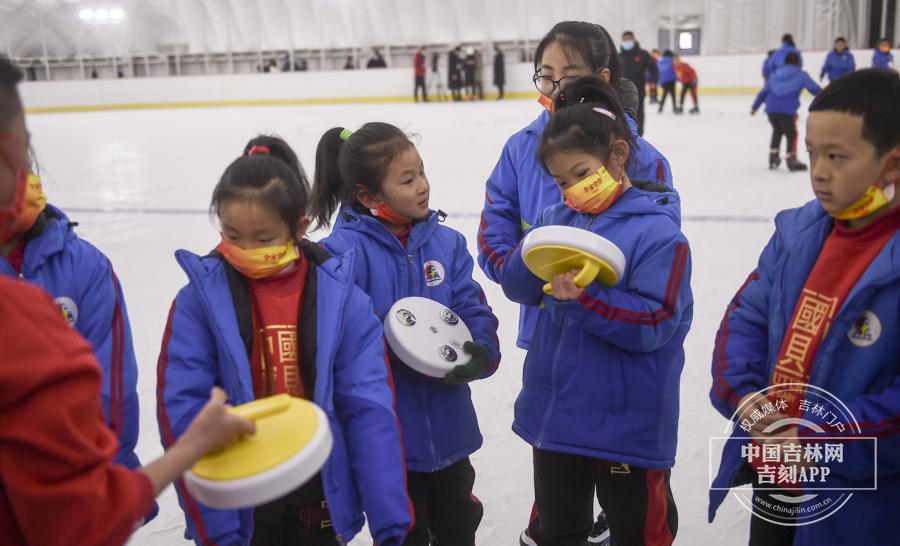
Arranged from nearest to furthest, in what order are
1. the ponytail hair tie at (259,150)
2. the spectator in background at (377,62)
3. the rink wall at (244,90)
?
the ponytail hair tie at (259,150)
the rink wall at (244,90)
the spectator in background at (377,62)

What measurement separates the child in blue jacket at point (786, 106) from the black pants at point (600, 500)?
743cm

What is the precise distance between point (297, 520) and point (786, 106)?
841cm

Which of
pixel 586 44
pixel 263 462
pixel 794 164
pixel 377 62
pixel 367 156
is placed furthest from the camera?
pixel 377 62

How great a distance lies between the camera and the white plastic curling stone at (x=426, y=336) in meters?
1.85

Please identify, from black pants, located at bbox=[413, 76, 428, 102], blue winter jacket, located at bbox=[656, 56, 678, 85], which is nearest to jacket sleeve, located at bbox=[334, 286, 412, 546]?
blue winter jacket, located at bbox=[656, 56, 678, 85]

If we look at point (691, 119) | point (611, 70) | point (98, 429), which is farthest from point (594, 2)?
point (98, 429)

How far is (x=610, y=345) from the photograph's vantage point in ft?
6.11

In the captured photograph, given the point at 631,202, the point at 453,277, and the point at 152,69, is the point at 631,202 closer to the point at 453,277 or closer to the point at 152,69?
the point at 453,277

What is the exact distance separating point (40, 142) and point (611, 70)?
Result: 14670mm

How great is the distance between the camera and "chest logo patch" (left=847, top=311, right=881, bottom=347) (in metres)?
1.48

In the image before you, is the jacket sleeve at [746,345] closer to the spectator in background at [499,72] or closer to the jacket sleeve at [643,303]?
the jacket sleeve at [643,303]

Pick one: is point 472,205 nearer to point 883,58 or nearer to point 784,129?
point 784,129

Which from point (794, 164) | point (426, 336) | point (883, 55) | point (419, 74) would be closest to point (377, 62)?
point (419, 74)

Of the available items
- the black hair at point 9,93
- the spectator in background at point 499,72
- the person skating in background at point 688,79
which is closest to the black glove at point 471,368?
the black hair at point 9,93
